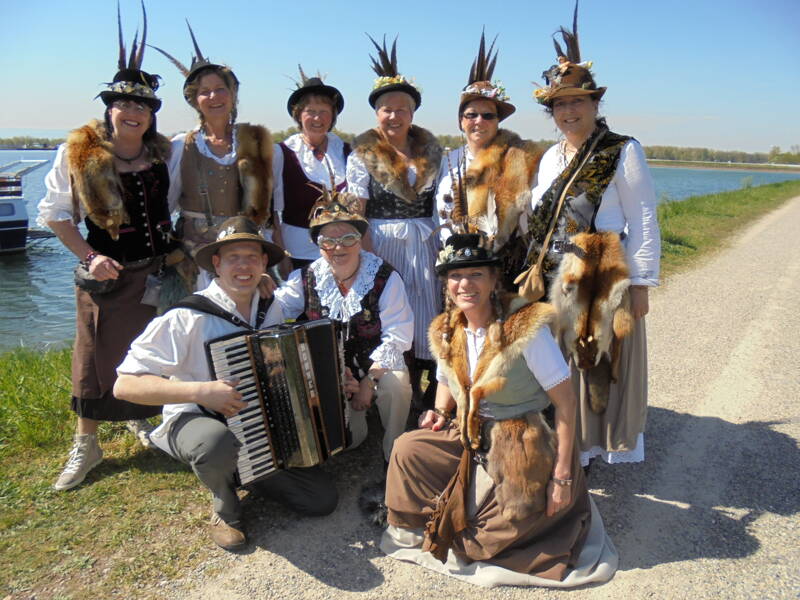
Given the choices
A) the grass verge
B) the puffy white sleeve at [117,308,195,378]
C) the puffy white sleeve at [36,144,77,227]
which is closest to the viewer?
the grass verge

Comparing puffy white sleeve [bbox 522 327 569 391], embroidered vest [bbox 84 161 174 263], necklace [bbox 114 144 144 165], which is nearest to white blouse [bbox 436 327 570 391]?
puffy white sleeve [bbox 522 327 569 391]

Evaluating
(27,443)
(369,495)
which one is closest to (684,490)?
(369,495)

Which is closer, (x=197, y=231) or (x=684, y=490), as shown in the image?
(x=684, y=490)

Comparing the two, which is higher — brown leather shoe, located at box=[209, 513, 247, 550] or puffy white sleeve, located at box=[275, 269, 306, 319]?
puffy white sleeve, located at box=[275, 269, 306, 319]

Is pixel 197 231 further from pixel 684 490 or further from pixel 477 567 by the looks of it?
pixel 684 490

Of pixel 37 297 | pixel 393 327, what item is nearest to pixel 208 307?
pixel 393 327

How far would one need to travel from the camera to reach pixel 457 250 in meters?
2.62

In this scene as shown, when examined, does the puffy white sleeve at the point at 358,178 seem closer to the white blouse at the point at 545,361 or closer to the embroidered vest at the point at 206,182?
the embroidered vest at the point at 206,182

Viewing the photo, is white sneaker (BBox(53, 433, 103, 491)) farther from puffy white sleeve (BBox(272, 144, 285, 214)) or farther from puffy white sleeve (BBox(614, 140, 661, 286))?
puffy white sleeve (BBox(614, 140, 661, 286))

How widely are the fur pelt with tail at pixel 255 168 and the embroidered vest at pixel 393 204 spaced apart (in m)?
0.69

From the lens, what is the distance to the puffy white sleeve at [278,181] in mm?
4045

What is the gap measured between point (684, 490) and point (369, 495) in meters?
1.81

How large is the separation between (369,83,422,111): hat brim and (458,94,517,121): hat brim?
332mm

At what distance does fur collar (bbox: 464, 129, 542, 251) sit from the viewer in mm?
3414
